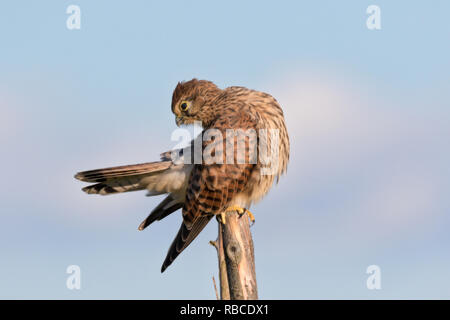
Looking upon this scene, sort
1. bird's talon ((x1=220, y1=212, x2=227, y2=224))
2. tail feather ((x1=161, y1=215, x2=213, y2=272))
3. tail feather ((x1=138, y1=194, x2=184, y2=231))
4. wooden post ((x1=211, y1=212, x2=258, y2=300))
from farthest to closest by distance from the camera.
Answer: tail feather ((x1=138, y1=194, x2=184, y2=231))
tail feather ((x1=161, y1=215, x2=213, y2=272))
bird's talon ((x1=220, y1=212, x2=227, y2=224))
wooden post ((x1=211, y1=212, x2=258, y2=300))

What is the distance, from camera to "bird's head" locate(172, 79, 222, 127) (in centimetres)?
739

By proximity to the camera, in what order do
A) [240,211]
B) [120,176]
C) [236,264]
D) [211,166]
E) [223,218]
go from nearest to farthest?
[236,264] < [223,218] < [240,211] < [211,166] < [120,176]

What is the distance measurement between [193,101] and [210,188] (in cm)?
155

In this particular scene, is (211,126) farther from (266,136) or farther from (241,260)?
(241,260)

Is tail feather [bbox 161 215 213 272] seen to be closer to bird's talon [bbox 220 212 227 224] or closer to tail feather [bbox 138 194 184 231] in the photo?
bird's talon [bbox 220 212 227 224]

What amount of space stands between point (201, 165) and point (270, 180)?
2.98ft

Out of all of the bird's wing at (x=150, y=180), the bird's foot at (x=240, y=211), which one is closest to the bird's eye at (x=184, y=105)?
the bird's wing at (x=150, y=180)

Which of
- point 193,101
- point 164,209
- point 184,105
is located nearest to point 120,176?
point 164,209

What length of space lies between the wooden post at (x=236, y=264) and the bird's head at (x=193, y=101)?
201 cm

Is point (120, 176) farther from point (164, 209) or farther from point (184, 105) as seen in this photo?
point (184, 105)

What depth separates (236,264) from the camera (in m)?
5.48

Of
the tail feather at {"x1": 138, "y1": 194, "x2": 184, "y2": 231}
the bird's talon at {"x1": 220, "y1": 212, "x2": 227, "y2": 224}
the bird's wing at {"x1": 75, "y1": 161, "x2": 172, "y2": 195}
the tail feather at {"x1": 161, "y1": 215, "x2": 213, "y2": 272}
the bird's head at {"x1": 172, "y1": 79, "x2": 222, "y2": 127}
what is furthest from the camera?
the bird's head at {"x1": 172, "y1": 79, "x2": 222, "y2": 127}

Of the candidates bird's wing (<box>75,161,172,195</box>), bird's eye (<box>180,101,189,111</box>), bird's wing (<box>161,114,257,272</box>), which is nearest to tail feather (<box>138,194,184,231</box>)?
bird's wing (<box>75,161,172,195</box>)
